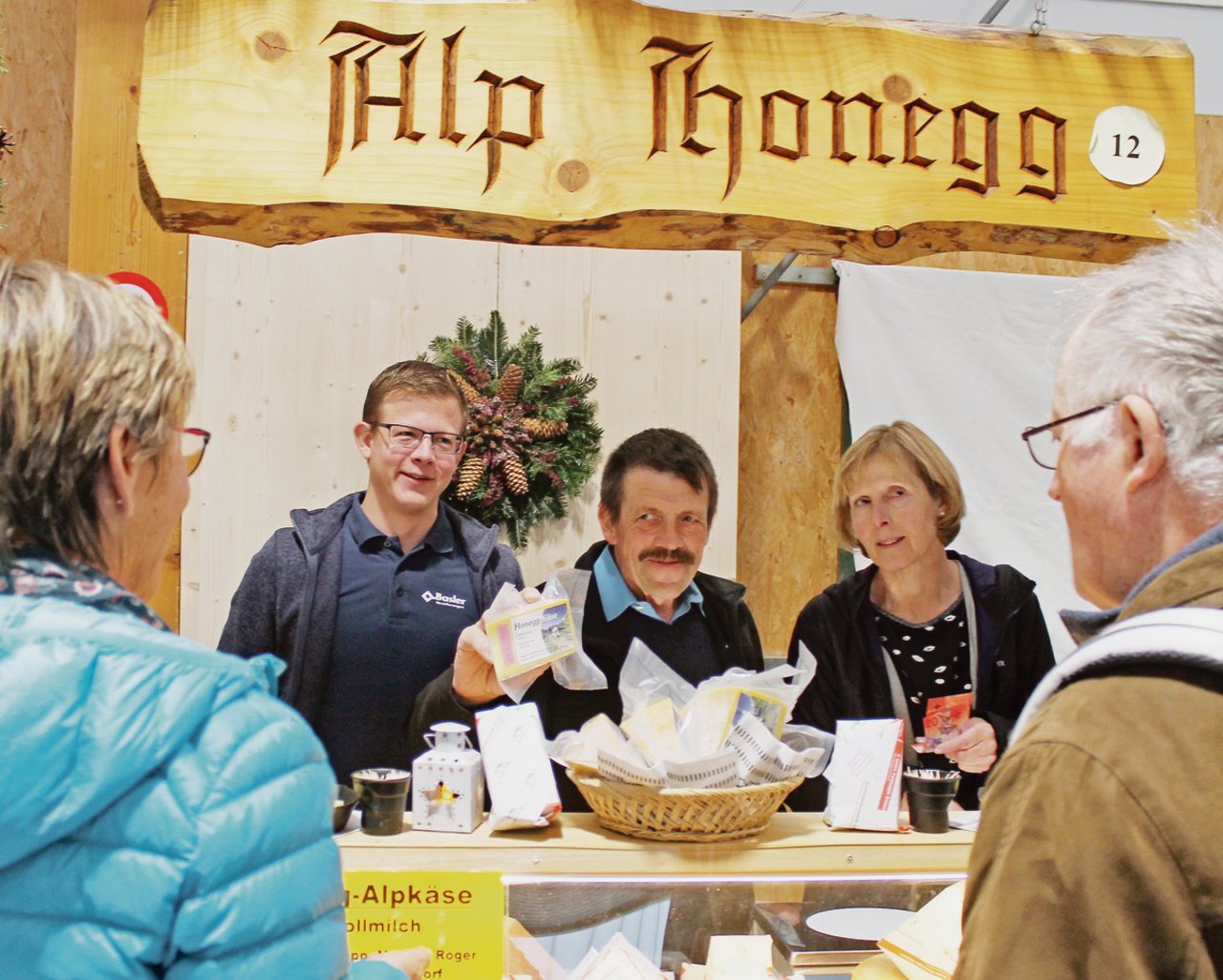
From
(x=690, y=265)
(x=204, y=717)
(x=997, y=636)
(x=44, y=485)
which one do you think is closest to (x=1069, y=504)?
(x=204, y=717)

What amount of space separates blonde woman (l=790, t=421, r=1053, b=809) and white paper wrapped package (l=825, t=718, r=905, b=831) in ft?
1.68

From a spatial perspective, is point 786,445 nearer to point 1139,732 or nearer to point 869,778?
point 869,778

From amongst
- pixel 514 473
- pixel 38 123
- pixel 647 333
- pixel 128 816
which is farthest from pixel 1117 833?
pixel 38 123

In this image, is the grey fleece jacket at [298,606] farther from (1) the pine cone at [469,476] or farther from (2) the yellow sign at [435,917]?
(1) the pine cone at [469,476]

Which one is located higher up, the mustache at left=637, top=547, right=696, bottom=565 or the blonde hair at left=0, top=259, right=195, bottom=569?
the blonde hair at left=0, top=259, right=195, bottom=569

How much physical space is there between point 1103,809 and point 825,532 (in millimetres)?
3791

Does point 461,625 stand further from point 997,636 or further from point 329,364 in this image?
point 329,364

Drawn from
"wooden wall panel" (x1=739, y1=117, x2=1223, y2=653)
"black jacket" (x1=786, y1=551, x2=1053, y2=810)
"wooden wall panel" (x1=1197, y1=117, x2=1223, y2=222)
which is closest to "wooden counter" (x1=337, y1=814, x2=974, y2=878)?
"black jacket" (x1=786, y1=551, x2=1053, y2=810)

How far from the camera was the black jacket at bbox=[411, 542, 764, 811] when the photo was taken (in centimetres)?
206

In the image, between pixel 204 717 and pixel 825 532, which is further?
pixel 825 532

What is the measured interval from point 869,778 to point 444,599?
45.6 inches

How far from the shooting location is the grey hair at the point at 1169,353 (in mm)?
904

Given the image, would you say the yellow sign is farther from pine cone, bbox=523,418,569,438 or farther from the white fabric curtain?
the white fabric curtain

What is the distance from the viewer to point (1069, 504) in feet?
3.40
